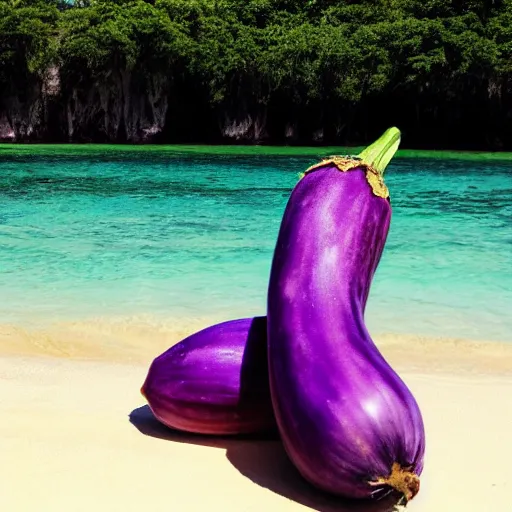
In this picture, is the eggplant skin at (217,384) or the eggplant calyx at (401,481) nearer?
the eggplant calyx at (401,481)

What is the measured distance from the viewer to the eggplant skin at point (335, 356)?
1.51 metres

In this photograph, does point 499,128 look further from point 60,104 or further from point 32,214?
point 32,214

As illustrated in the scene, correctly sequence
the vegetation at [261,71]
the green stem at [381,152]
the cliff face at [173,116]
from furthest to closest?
1. the cliff face at [173,116]
2. the vegetation at [261,71]
3. the green stem at [381,152]

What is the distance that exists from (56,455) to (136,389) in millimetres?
819

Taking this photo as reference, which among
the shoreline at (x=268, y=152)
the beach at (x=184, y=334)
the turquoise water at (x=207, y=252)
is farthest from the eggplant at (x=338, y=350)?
the shoreline at (x=268, y=152)

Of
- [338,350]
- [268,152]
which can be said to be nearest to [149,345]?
[338,350]

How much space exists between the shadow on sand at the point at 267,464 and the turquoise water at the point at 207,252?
219cm

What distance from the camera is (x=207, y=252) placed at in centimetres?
632

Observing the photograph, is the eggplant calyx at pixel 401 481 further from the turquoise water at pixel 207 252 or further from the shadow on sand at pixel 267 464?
the turquoise water at pixel 207 252

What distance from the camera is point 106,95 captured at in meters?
31.8

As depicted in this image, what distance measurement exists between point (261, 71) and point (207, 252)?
24977 millimetres

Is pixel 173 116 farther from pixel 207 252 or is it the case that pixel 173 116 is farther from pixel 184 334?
pixel 184 334

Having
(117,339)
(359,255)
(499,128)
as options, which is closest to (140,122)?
(499,128)

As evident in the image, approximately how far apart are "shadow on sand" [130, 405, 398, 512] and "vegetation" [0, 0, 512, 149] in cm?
2735
